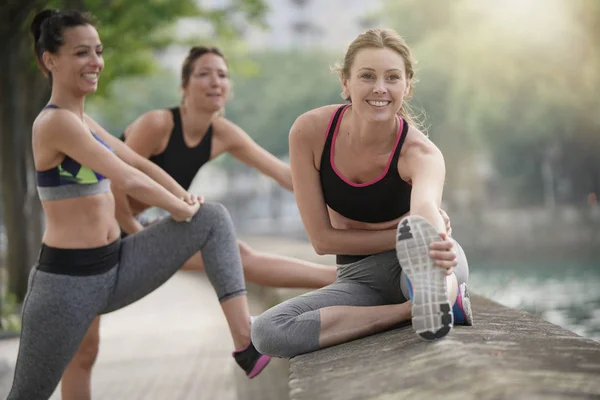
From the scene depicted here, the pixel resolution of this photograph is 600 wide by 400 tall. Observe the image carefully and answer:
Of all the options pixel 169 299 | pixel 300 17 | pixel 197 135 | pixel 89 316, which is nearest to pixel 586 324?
pixel 169 299

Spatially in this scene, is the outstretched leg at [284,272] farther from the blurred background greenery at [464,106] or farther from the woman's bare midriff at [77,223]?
the blurred background greenery at [464,106]

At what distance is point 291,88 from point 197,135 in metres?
37.1

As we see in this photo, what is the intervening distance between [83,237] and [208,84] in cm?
131

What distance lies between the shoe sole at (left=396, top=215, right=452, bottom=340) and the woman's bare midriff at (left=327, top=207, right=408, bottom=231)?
26.1 inches

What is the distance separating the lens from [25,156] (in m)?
8.98

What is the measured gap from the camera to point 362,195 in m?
2.98

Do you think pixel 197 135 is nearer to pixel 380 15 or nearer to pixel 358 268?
pixel 358 268

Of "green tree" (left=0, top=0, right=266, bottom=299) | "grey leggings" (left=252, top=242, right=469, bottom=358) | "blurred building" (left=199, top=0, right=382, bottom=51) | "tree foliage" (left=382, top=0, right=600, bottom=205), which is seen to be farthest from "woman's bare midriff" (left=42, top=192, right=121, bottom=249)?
"blurred building" (left=199, top=0, right=382, bottom=51)

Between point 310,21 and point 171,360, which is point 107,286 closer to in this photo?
point 171,360

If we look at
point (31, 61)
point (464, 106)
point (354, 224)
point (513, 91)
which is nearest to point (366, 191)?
point (354, 224)

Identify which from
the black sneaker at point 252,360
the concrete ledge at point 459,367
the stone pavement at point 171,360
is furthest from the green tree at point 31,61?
the concrete ledge at point 459,367

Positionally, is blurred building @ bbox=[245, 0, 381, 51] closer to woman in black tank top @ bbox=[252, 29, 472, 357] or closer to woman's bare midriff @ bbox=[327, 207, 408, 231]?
woman's bare midriff @ bbox=[327, 207, 408, 231]

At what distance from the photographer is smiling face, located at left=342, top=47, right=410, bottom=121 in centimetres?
288

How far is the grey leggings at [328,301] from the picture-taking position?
2775mm
